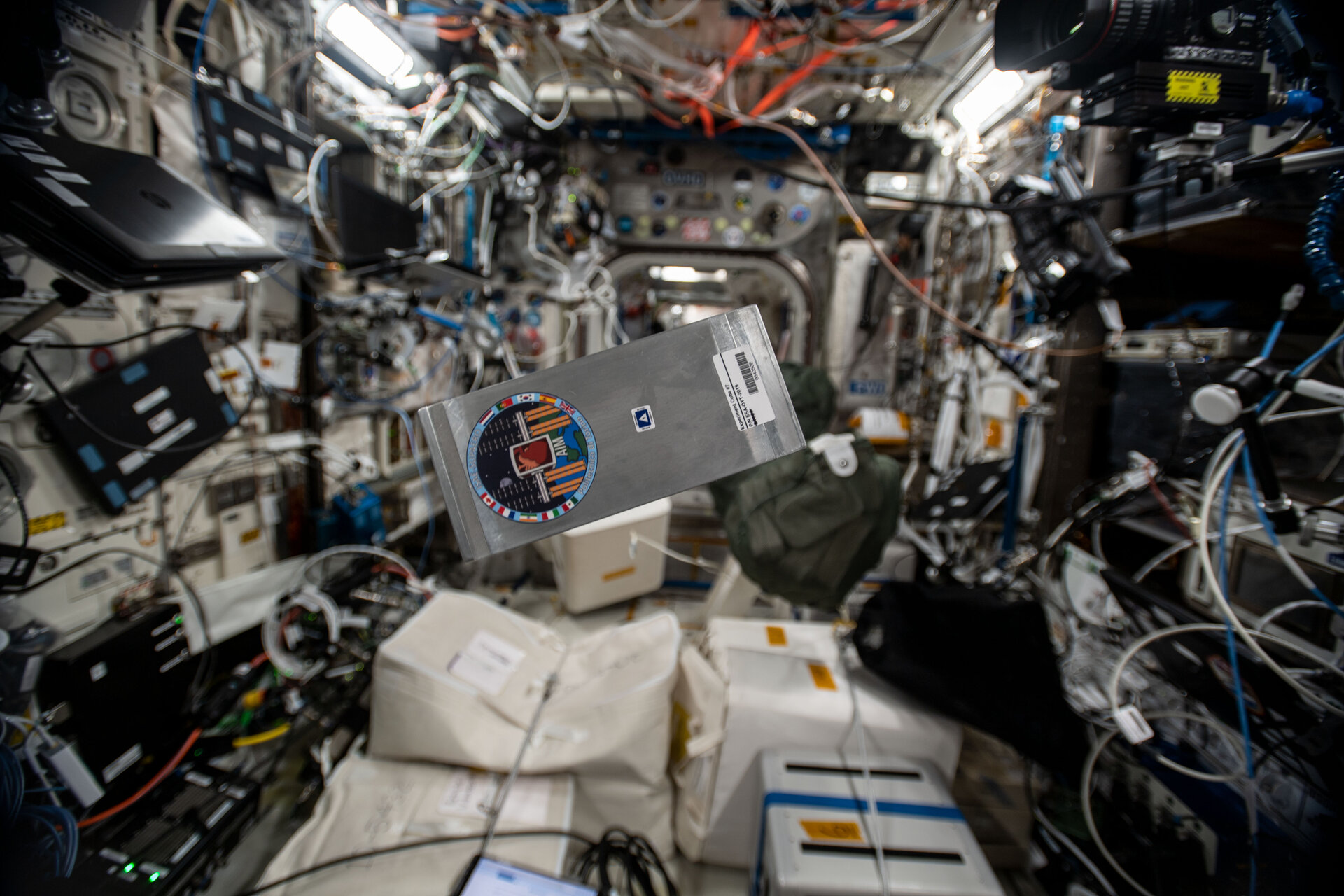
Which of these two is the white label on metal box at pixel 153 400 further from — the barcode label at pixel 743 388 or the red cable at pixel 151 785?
the barcode label at pixel 743 388

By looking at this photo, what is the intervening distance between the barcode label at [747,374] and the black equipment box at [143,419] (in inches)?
64.0

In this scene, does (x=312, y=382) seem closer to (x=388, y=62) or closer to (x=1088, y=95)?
(x=388, y=62)

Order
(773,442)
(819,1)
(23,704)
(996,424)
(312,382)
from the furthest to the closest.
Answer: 1. (996,424)
2. (312,382)
3. (819,1)
4. (23,704)
5. (773,442)

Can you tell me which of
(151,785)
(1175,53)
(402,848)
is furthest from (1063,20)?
(151,785)

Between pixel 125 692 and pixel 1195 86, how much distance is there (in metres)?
2.58

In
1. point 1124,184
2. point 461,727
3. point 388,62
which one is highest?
point 388,62

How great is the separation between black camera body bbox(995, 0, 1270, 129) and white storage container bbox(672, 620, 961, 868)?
1.48 meters

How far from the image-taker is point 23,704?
99cm

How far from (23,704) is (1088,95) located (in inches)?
97.3

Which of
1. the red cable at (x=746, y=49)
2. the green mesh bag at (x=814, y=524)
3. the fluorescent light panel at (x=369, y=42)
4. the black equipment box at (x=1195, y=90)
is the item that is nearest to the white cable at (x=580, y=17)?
the red cable at (x=746, y=49)

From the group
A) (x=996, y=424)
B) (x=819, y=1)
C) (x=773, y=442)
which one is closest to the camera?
(x=773, y=442)

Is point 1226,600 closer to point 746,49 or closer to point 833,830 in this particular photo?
point 833,830

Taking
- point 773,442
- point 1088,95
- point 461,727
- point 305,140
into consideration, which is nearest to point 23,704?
point 461,727

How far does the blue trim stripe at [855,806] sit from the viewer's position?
1184 millimetres
